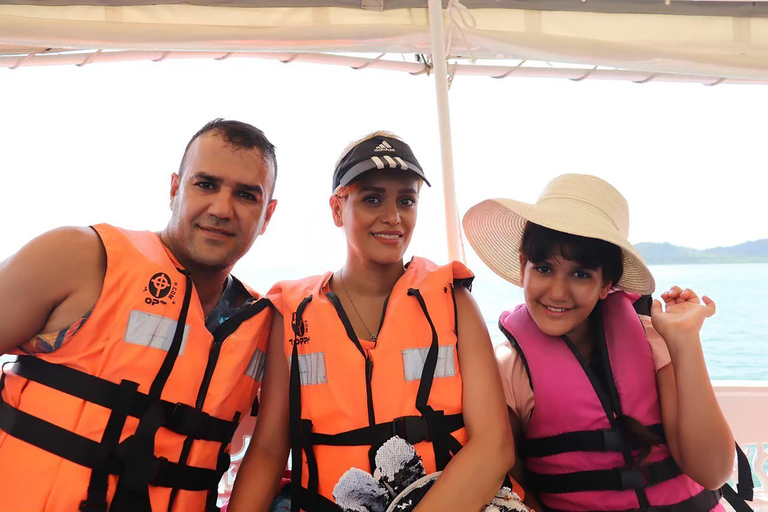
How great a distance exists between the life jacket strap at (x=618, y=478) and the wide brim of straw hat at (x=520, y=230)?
2.27 feet

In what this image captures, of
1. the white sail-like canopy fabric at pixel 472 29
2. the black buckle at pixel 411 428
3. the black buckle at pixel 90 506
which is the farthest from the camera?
the white sail-like canopy fabric at pixel 472 29

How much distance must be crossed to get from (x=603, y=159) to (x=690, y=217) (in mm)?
6399

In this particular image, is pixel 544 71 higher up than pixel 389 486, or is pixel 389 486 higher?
pixel 544 71

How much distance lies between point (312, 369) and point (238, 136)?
94cm

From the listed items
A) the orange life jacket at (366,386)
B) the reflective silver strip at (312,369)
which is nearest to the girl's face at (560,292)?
the orange life jacket at (366,386)

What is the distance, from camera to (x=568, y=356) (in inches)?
80.8

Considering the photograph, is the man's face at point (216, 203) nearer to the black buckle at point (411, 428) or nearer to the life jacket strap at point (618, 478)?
the black buckle at point (411, 428)

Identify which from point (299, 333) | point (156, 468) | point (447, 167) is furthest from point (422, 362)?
point (447, 167)

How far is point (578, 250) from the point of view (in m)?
1.95

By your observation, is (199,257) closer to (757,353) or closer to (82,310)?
(82,310)

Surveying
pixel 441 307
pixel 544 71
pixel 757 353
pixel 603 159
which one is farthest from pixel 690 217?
pixel 441 307

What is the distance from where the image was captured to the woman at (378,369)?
176cm

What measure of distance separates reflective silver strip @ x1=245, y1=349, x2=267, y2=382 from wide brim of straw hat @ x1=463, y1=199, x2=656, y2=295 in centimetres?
106

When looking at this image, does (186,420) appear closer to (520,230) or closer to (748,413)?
(520,230)
